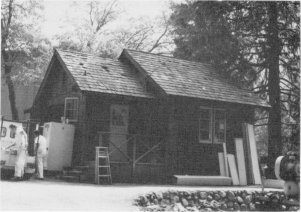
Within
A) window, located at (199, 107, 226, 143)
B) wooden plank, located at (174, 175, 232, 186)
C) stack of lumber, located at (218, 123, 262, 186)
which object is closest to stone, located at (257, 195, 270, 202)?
wooden plank, located at (174, 175, 232, 186)

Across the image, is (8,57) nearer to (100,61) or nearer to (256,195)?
(100,61)

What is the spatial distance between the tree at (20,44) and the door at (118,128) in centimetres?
1477

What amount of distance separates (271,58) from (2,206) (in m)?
17.2

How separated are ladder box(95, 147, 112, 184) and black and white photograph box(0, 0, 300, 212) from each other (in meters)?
0.05

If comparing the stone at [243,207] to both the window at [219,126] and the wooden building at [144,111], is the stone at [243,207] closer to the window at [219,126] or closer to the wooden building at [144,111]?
the wooden building at [144,111]

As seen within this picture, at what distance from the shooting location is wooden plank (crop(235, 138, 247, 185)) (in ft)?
61.7

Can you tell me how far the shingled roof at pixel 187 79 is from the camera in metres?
18.5

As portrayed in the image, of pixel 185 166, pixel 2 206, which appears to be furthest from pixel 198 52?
pixel 2 206

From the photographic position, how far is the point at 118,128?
59.9 feet

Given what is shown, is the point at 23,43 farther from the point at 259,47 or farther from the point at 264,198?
the point at 264,198

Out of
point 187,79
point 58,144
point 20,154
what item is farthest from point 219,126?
point 20,154

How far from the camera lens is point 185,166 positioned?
1872 cm

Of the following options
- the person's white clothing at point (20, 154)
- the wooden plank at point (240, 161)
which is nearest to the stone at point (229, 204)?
the wooden plank at point (240, 161)

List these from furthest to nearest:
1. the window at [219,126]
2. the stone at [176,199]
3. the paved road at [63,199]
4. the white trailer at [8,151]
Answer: the window at [219,126] < the white trailer at [8,151] < the stone at [176,199] < the paved road at [63,199]
